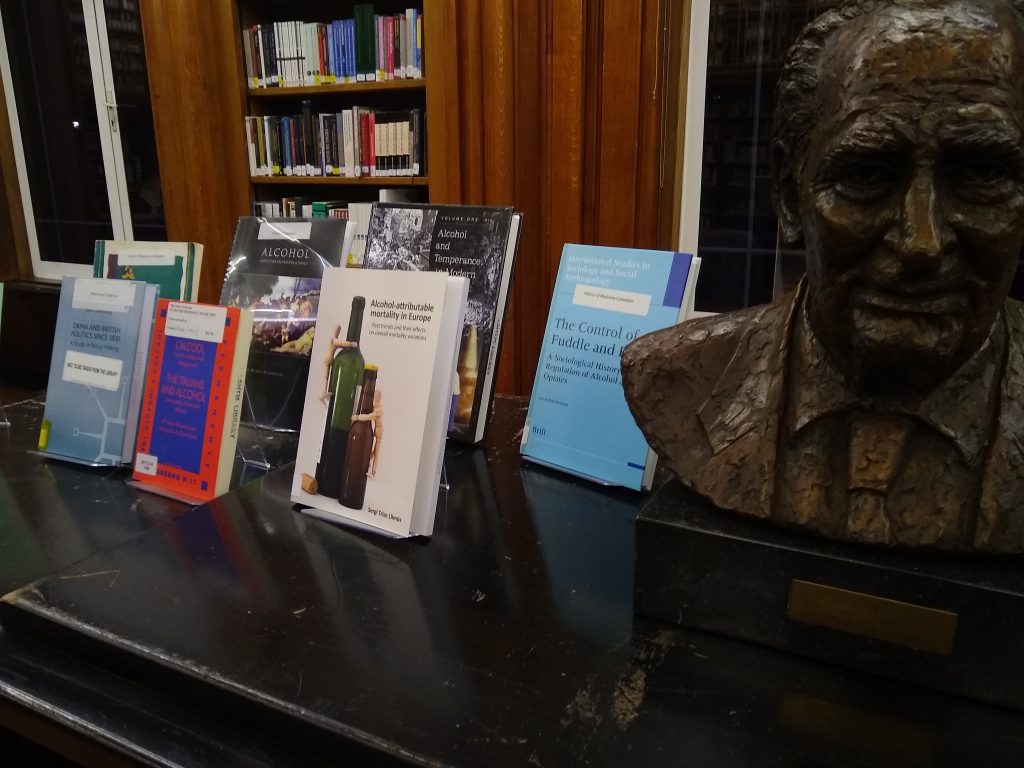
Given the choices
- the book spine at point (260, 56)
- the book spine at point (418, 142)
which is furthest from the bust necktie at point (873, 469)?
the book spine at point (260, 56)

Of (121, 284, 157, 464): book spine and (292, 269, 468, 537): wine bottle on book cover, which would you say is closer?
(292, 269, 468, 537): wine bottle on book cover

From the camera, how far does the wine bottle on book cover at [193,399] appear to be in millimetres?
1258

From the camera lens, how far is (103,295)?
56.9 inches

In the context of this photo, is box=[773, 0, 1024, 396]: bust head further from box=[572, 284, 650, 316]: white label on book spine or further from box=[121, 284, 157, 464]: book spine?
box=[121, 284, 157, 464]: book spine

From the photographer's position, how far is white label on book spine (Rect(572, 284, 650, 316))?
1.25 metres

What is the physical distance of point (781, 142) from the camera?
3.07ft

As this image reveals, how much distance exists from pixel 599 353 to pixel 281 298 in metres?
0.67

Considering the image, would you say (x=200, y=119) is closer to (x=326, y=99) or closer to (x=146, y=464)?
(x=326, y=99)

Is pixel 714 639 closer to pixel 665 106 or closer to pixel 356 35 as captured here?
pixel 665 106

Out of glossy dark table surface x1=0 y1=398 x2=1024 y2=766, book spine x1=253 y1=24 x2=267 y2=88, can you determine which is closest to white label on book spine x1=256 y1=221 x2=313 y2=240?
glossy dark table surface x1=0 y1=398 x2=1024 y2=766

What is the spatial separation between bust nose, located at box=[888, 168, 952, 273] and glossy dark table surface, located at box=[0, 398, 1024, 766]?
393mm

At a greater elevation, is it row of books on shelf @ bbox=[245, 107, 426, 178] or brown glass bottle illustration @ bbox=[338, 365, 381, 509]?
row of books on shelf @ bbox=[245, 107, 426, 178]

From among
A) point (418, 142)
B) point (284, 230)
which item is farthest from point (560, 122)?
point (284, 230)

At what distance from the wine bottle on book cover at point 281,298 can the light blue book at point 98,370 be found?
8.3 inches
